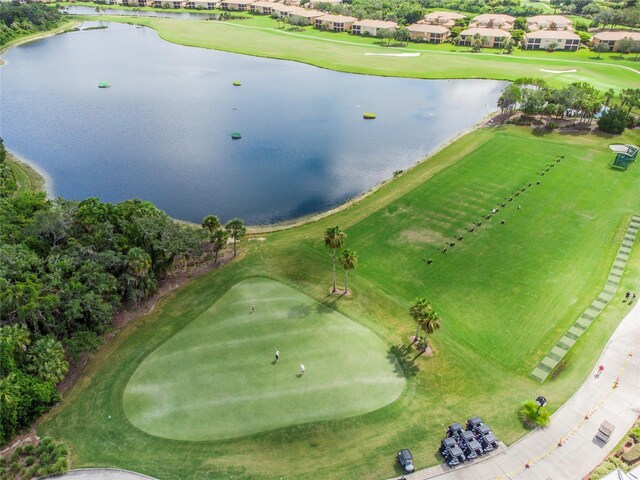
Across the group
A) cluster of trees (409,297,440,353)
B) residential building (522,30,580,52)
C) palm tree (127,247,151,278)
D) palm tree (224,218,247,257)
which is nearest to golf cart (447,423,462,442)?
cluster of trees (409,297,440,353)

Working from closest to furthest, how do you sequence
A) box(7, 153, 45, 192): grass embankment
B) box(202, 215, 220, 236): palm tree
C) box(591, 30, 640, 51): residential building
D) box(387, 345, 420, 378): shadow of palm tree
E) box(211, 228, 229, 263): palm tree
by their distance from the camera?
box(387, 345, 420, 378): shadow of palm tree, box(211, 228, 229, 263): palm tree, box(202, 215, 220, 236): palm tree, box(7, 153, 45, 192): grass embankment, box(591, 30, 640, 51): residential building

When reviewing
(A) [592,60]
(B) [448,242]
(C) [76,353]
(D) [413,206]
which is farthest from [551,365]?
(A) [592,60]

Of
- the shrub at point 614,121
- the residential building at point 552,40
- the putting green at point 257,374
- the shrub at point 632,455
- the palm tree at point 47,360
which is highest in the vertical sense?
the residential building at point 552,40

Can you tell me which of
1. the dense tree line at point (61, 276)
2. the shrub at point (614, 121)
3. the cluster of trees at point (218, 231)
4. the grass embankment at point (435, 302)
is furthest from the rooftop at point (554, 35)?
the dense tree line at point (61, 276)

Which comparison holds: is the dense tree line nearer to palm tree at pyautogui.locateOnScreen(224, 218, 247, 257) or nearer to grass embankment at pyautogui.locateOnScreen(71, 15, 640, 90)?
palm tree at pyautogui.locateOnScreen(224, 218, 247, 257)

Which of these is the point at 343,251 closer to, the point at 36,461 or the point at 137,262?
→ the point at 137,262

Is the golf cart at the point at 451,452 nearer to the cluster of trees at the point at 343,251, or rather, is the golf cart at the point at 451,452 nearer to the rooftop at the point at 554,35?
the cluster of trees at the point at 343,251
